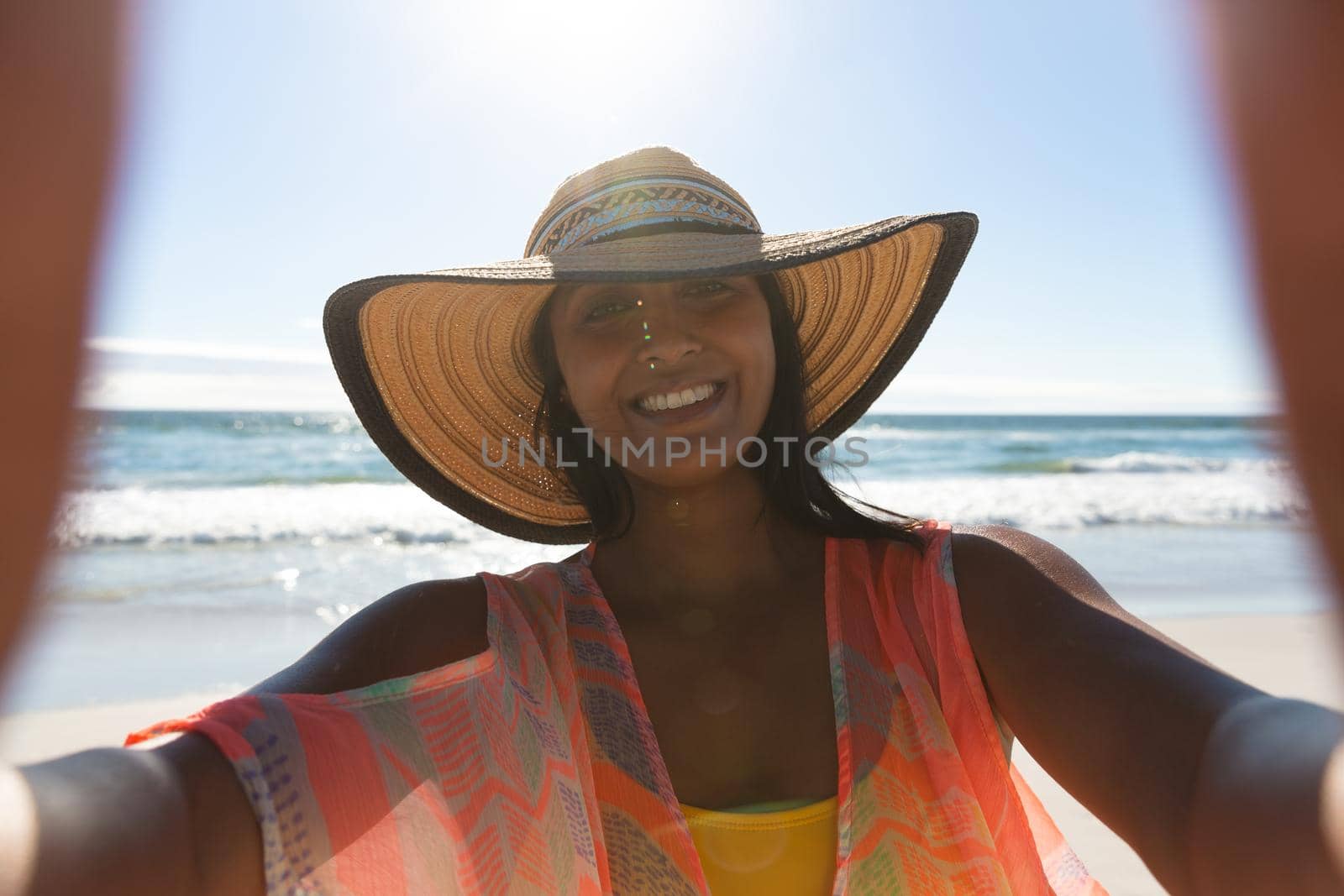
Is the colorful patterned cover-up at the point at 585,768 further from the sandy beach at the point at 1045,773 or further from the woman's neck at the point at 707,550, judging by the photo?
the sandy beach at the point at 1045,773

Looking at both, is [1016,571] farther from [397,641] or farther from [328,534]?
[328,534]

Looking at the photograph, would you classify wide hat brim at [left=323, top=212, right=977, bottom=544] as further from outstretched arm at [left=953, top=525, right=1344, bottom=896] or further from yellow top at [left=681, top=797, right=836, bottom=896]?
yellow top at [left=681, top=797, right=836, bottom=896]

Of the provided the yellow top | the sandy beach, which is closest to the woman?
the yellow top

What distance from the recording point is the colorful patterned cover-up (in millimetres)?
950

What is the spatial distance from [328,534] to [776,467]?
315 inches

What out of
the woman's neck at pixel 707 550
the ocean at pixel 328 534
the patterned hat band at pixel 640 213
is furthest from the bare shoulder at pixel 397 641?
the patterned hat band at pixel 640 213

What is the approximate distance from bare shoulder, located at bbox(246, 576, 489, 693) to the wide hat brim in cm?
57

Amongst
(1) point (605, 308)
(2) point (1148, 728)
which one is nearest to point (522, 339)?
(1) point (605, 308)

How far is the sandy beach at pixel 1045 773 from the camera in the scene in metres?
2.86

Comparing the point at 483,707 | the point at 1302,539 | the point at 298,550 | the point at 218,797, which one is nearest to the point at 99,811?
the point at 218,797

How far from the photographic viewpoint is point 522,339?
79.3 inches

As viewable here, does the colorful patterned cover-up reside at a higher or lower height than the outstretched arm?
lower

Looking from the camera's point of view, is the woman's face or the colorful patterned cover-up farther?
the woman's face

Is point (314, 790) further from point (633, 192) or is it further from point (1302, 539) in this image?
point (633, 192)
